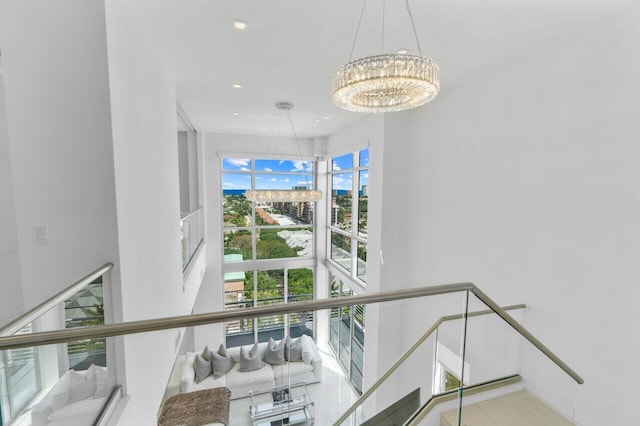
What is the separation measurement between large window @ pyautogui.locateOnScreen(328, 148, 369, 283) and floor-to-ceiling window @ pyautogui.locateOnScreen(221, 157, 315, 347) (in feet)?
2.95

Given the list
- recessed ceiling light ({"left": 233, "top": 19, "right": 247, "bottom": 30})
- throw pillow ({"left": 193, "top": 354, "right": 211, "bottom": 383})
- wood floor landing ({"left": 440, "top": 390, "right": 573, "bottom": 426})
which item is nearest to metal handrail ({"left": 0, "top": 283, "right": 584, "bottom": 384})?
wood floor landing ({"left": 440, "top": 390, "right": 573, "bottom": 426})

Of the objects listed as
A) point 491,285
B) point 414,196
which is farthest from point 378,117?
point 491,285

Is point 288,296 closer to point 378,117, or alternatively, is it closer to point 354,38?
point 378,117

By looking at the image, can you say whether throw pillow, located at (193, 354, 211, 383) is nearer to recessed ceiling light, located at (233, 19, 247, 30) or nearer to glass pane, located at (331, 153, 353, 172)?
glass pane, located at (331, 153, 353, 172)

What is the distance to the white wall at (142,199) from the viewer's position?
204 cm

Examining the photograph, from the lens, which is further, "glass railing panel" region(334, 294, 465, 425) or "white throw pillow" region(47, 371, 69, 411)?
"glass railing panel" region(334, 294, 465, 425)

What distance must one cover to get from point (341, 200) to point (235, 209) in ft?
10.1

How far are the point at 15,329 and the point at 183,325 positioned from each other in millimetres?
738

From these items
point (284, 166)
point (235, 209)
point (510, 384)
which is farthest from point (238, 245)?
point (510, 384)

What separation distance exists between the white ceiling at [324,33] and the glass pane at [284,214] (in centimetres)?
485

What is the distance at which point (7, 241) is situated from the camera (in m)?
2.29

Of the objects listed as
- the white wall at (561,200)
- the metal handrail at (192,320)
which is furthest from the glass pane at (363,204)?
the metal handrail at (192,320)

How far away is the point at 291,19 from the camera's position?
246 cm

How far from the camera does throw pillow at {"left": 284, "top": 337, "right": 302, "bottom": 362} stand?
170cm
